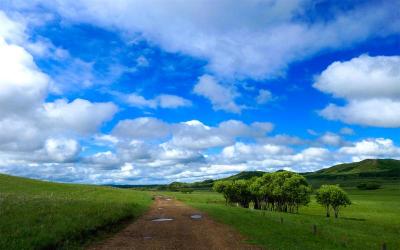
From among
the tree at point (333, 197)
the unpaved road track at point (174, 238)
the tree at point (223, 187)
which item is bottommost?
the unpaved road track at point (174, 238)

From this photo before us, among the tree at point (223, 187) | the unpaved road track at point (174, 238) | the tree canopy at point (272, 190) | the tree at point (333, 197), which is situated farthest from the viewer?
the tree at point (223, 187)

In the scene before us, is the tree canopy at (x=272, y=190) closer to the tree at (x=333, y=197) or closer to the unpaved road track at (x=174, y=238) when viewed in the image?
the tree at (x=333, y=197)

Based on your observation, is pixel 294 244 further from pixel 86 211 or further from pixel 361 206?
pixel 361 206

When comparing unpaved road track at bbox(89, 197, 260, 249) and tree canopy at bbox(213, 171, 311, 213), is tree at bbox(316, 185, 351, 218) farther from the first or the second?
unpaved road track at bbox(89, 197, 260, 249)

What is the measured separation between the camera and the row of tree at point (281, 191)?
309 ft

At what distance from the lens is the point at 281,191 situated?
308 ft

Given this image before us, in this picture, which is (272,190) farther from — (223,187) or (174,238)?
(174,238)

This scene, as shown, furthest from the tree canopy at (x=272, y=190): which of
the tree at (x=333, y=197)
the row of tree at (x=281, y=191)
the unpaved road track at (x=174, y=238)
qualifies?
the unpaved road track at (x=174, y=238)

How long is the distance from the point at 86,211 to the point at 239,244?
16.1 metres

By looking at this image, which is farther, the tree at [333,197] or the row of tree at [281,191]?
the tree at [333,197]

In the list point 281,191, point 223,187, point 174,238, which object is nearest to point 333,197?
point 281,191

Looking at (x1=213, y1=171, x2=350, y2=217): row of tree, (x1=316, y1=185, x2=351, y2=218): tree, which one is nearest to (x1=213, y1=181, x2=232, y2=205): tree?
(x1=213, y1=171, x2=350, y2=217): row of tree

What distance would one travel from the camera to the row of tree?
94312 millimetres

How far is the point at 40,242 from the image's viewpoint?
19.4 m
